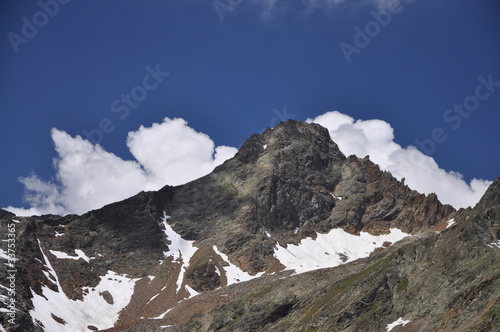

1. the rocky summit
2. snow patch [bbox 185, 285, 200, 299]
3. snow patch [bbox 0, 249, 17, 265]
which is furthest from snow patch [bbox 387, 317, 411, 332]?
snow patch [bbox 0, 249, 17, 265]

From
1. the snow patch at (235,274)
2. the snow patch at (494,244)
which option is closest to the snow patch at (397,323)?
the snow patch at (494,244)

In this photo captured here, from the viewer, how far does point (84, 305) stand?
17262cm

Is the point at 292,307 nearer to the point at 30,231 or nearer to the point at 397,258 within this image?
the point at 397,258

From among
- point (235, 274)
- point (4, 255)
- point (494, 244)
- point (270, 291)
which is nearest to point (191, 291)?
point (235, 274)

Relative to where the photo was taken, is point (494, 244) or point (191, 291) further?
point (191, 291)

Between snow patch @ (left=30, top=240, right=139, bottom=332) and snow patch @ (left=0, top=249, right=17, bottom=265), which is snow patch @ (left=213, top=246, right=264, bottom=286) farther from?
snow patch @ (left=0, top=249, right=17, bottom=265)

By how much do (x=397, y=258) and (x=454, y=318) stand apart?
3580 cm

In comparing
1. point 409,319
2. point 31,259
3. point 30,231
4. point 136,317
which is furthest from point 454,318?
point 30,231

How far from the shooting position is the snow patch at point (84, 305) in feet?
506

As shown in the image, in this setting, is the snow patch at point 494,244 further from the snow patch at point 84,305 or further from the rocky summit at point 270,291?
the snow patch at point 84,305

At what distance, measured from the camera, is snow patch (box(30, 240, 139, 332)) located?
154250 mm

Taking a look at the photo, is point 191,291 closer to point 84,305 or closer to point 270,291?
point 84,305

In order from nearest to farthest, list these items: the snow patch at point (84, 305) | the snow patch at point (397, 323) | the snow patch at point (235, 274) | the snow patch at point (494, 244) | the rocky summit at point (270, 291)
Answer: the snow patch at point (397, 323), the rocky summit at point (270, 291), the snow patch at point (494, 244), the snow patch at point (84, 305), the snow patch at point (235, 274)

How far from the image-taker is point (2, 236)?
180000 millimetres
